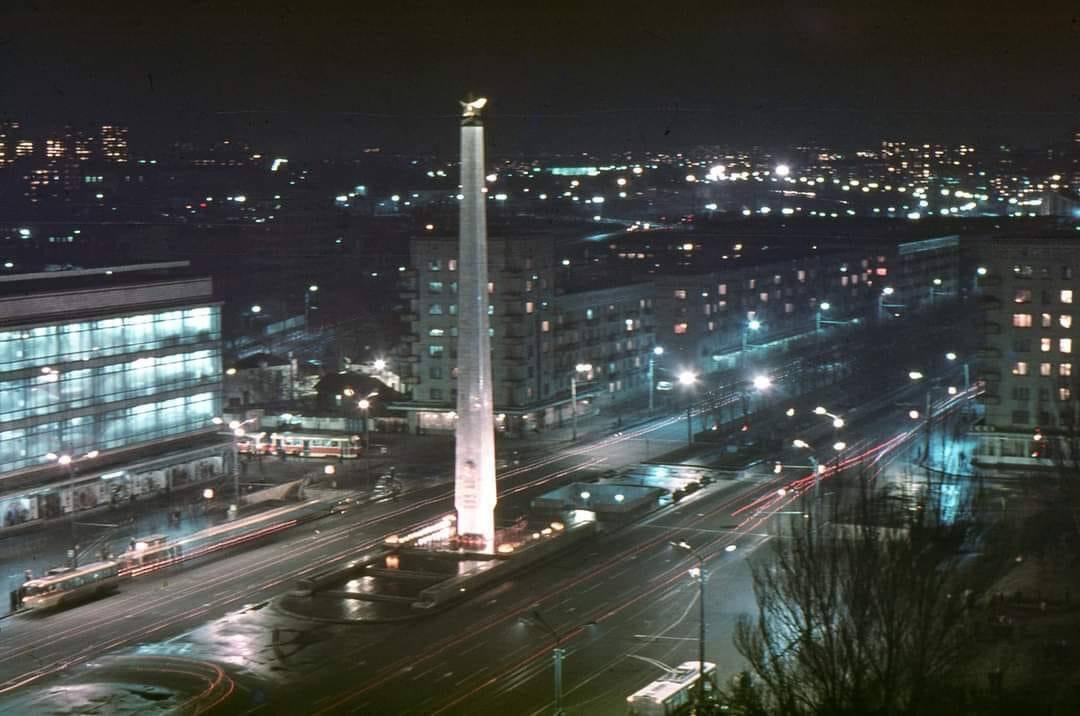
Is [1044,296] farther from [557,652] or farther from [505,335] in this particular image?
[557,652]

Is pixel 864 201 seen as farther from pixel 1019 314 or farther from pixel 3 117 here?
pixel 1019 314

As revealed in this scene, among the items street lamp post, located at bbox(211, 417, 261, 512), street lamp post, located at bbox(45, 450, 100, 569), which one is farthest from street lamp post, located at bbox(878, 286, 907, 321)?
street lamp post, located at bbox(45, 450, 100, 569)

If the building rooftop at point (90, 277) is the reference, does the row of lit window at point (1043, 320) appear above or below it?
below

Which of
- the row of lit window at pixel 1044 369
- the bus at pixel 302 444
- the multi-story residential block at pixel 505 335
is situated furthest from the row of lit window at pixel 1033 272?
the bus at pixel 302 444

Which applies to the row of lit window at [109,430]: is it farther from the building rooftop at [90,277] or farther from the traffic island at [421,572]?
the traffic island at [421,572]

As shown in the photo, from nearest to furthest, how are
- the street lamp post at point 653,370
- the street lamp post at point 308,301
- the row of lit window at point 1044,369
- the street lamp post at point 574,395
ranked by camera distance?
the row of lit window at point 1044,369, the street lamp post at point 574,395, the street lamp post at point 653,370, the street lamp post at point 308,301

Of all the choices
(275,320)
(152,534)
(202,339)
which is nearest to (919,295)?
(275,320)
